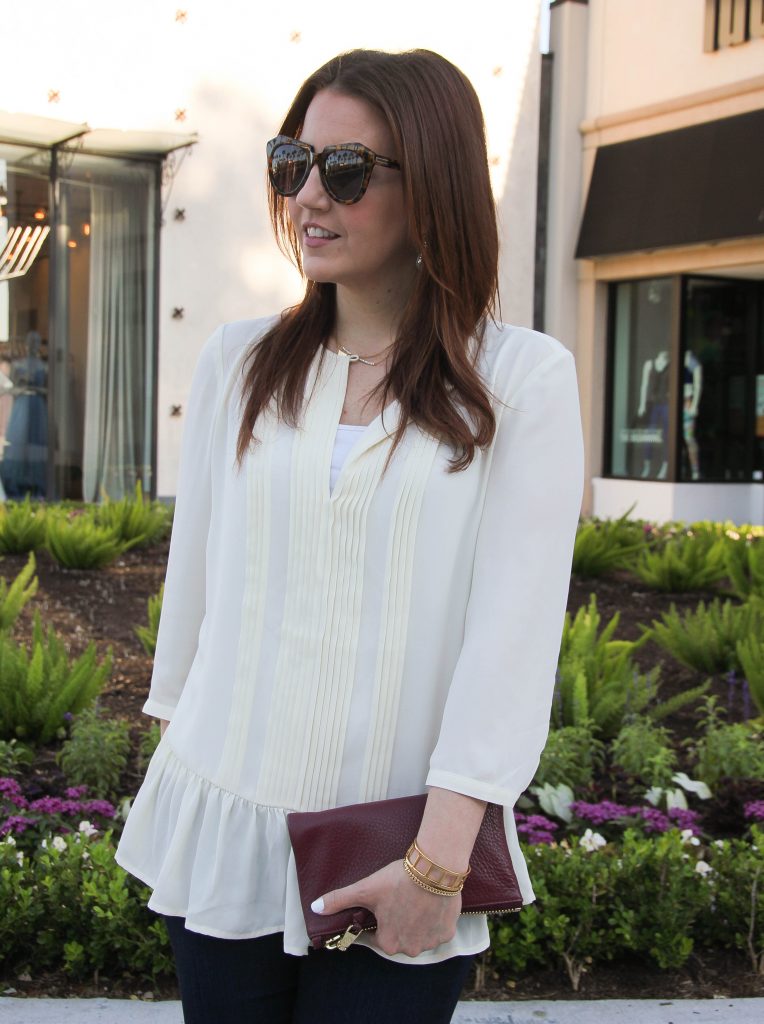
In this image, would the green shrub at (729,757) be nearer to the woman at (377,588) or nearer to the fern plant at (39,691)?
the fern plant at (39,691)

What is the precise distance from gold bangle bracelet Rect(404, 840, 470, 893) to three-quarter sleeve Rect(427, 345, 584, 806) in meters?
0.08

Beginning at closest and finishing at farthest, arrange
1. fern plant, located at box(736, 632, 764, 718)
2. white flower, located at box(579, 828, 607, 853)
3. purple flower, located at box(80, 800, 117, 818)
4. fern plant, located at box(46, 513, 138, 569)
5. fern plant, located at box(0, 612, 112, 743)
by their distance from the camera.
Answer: white flower, located at box(579, 828, 607, 853), purple flower, located at box(80, 800, 117, 818), fern plant, located at box(0, 612, 112, 743), fern plant, located at box(736, 632, 764, 718), fern plant, located at box(46, 513, 138, 569)

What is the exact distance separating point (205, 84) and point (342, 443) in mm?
10918

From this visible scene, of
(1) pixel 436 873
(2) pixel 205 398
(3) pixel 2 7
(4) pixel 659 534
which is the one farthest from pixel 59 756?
(3) pixel 2 7

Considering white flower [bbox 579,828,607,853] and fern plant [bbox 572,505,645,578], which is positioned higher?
fern plant [bbox 572,505,645,578]

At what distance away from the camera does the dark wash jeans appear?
4.47ft

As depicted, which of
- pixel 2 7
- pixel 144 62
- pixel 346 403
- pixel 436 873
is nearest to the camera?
pixel 436 873

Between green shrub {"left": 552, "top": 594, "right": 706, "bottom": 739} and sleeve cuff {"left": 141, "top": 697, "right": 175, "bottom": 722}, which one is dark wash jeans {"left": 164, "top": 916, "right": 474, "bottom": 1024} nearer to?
sleeve cuff {"left": 141, "top": 697, "right": 175, "bottom": 722}

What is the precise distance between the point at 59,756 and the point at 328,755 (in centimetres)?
265

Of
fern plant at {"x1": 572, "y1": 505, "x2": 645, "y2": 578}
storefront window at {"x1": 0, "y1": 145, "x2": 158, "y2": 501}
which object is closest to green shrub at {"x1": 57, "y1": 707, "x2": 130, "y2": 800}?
fern plant at {"x1": 572, "y1": 505, "x2": 645, "y2": 578}

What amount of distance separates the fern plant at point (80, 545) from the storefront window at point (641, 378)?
7692 mm

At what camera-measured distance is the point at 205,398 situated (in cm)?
160

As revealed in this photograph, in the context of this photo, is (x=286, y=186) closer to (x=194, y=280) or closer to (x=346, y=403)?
(x=346, y=403)

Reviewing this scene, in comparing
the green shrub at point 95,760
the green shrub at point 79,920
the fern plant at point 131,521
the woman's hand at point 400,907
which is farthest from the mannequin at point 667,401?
the woman's hand at point 400,907
